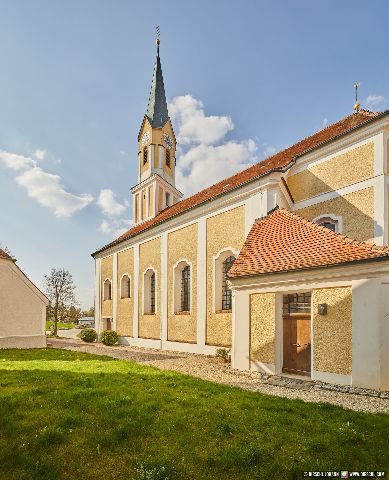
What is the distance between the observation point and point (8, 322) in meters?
16.3

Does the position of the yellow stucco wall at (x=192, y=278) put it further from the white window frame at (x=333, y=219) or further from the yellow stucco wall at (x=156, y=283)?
the white window frame at (x=333, y=219)

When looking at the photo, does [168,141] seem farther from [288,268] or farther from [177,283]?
[288,268]

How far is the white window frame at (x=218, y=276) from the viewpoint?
14.5m

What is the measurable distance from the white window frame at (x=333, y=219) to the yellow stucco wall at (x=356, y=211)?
11 centimetres

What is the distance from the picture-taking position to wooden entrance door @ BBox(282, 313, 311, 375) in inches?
369

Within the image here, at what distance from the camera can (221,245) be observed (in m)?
14.7

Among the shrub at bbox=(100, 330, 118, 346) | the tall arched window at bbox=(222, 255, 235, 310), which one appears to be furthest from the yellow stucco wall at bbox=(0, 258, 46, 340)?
the tall arched window at bbox=(222, 255, 235, 310)

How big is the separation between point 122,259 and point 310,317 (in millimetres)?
16530

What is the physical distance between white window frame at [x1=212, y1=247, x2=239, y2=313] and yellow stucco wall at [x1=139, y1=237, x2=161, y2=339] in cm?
522

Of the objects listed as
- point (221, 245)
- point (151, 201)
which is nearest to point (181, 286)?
point (221, 245)

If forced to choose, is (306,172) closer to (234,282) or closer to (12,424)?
(234,282)

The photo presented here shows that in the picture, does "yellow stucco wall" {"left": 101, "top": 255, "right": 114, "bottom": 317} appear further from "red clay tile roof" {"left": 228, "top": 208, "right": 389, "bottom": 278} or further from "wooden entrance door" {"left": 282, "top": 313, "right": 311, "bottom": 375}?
"wooden entrance door" {"left": 282, "top": 313, "right": 311, "bottom": 375}

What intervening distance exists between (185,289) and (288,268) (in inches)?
362

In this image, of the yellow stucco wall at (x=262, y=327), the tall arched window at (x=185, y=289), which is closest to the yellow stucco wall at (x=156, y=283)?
the tall arched window at (x=185, y=289)
